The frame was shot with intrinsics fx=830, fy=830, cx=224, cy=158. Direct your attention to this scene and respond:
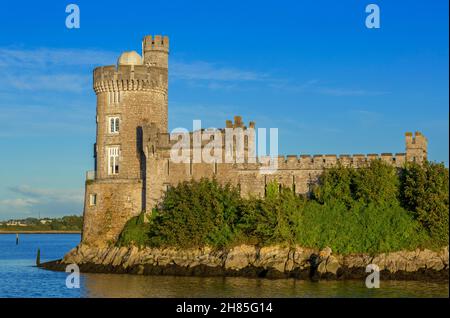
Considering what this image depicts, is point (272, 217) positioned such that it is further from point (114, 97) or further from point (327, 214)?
point (114, 97)

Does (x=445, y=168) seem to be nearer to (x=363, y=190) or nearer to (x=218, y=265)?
(x=363, y=190)

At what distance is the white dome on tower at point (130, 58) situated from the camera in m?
57.6

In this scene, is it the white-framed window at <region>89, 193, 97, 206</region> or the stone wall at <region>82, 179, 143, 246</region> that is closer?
the stone wall at <region>82, 179, 143, 246</region>

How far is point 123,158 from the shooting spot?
5575 cm

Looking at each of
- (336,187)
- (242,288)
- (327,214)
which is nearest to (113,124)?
(336,187)

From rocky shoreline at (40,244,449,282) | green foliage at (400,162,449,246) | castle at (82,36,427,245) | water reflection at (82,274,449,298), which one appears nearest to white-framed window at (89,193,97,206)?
castle at (82,36,427,245)

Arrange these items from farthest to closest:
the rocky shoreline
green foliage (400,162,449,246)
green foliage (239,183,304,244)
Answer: green foliage (239,183,304,244), green foliage (400,162,449,246), the rocky shoreline

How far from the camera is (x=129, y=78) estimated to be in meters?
56.0

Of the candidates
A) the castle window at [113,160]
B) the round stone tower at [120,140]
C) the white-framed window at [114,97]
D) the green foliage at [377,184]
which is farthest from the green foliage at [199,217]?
the white-framed window at [114,97]

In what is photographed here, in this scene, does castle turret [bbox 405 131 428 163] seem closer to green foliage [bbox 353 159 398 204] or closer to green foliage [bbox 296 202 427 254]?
green foliage [bbox 353 159 398 204]

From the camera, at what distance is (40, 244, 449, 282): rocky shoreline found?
45250mm

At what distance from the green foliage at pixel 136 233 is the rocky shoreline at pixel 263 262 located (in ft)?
1.58

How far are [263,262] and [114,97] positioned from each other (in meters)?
16.4

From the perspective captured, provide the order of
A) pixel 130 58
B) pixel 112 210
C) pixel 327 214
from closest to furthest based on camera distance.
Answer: pixel 327 214, pixel 112 210, pixel 130 58
